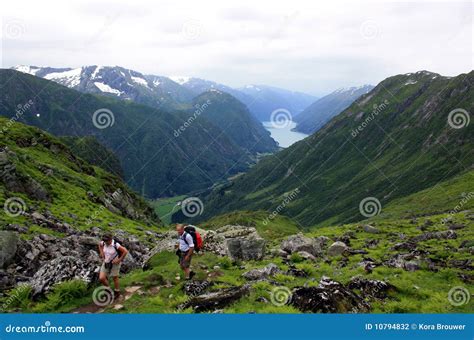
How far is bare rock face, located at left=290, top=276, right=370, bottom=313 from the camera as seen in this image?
18.5 metres

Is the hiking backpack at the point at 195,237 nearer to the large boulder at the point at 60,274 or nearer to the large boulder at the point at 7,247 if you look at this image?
the large boulder at the point at 60,274

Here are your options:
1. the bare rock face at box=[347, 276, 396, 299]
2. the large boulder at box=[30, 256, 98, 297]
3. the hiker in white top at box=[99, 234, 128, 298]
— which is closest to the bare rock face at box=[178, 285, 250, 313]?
the hiker in white top at box=[99, 234, 128, 298]

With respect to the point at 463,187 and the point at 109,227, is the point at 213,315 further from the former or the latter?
the point at 463,187

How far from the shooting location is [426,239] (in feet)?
140

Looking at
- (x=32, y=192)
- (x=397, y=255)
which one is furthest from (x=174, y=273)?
(x=32, y=192)

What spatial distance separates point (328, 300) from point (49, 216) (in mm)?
36848

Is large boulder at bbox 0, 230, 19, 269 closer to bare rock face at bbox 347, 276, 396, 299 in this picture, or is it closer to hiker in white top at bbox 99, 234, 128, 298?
hiker in white top at bbox 99, 234, 128, 298

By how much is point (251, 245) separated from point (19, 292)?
18.1m

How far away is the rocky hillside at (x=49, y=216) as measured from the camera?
2550 cm

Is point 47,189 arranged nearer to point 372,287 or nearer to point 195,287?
point 195,287

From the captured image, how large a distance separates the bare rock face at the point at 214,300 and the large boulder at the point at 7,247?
48.9 ft

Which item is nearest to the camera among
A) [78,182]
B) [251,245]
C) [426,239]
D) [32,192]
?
[251,245]

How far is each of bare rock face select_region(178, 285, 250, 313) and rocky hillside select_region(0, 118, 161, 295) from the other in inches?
257

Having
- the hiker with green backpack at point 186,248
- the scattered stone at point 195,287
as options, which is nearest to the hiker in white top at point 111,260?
the scattered stone at point 195,287
